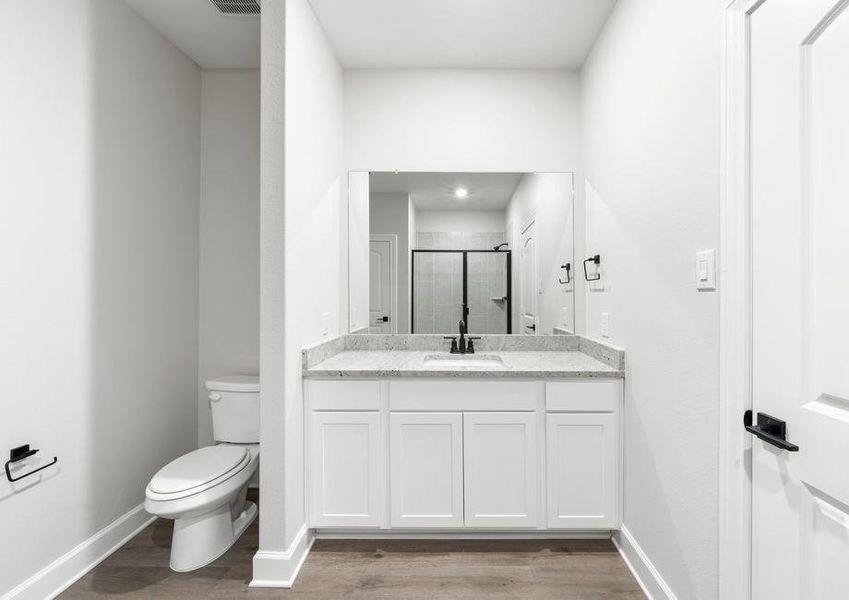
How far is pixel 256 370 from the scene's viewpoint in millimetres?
2576

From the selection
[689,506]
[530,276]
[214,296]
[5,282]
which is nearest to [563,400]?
[689,506]

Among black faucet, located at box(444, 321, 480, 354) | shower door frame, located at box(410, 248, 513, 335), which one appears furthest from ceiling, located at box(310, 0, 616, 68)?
black faucet, located at box(444, 321, 480, 354)

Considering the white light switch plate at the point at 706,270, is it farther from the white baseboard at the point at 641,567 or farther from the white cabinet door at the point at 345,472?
the white cabinet door at the point at 345,472

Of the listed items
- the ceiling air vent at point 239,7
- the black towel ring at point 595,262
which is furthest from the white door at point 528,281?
the ceiling air vent at point 239,7

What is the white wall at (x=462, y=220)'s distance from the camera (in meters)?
2.58

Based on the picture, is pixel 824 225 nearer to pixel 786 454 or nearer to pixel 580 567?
pixel 786 454

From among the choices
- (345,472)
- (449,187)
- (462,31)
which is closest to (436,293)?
(449,187)

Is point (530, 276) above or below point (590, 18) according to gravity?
below

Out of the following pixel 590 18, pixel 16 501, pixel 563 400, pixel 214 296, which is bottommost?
pixel 16 501

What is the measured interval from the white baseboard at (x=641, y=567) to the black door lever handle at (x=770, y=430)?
808 mm

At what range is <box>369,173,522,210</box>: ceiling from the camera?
255cm

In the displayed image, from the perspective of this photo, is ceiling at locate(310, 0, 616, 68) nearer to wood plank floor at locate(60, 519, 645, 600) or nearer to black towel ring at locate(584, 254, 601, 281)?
black towel ring at locate(584, 254, 601, 281)

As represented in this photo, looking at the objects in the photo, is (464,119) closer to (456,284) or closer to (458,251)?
(458,251)

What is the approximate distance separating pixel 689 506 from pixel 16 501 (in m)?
2.40
